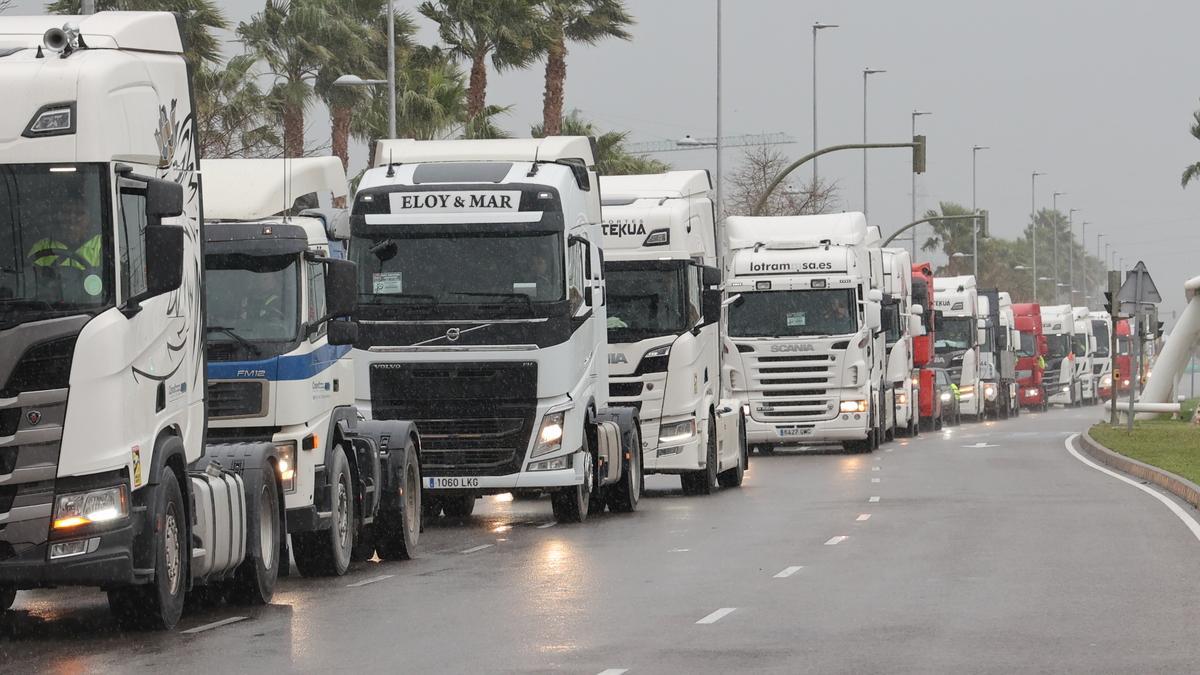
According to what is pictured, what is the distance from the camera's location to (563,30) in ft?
174

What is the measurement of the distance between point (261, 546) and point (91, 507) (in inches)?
124

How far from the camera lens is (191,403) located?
44.1 feet

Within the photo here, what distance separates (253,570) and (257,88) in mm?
32578

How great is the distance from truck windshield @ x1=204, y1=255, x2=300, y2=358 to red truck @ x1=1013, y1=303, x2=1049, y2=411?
210 ft

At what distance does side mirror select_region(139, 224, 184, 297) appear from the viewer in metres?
12.0

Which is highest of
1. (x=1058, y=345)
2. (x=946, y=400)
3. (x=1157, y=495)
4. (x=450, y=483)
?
(x=450, y=483)

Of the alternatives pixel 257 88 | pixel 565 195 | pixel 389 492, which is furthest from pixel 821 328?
pixel 389 492

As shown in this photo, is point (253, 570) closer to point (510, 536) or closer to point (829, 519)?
point (510, 536)

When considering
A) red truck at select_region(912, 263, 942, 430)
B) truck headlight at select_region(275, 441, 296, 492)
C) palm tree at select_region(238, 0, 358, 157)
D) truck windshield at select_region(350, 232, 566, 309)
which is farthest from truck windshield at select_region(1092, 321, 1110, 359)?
truck headlight at select_region(275, 441, 296, 492)

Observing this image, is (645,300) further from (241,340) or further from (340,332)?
(241,340)

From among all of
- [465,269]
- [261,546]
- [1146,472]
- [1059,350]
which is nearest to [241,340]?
[261,546]

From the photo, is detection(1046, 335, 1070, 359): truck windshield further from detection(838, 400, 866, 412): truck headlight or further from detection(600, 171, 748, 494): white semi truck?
detection(600, 171, 748, 494): white semi truck

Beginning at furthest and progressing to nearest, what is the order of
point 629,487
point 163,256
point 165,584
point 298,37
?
point 298,37, point 629,487, point 165,584, point 163,256

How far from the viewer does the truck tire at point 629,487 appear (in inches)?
941
